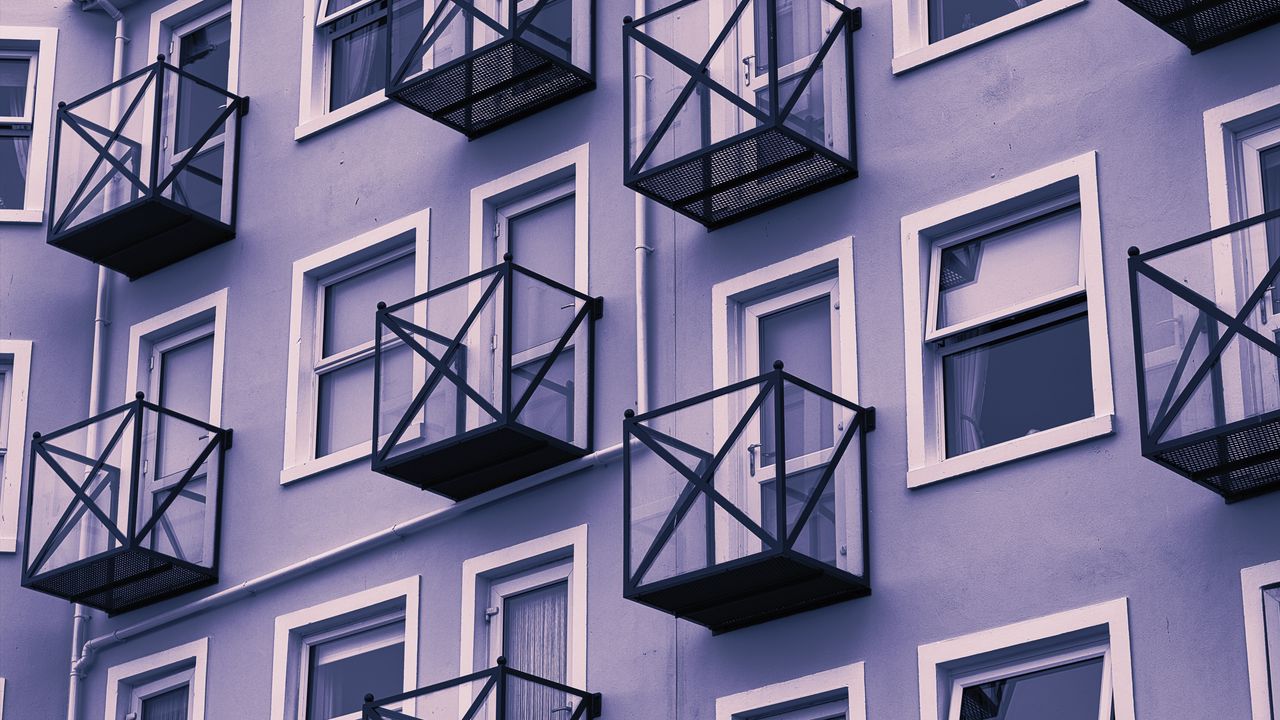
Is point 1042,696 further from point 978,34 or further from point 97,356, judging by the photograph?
point 97,356

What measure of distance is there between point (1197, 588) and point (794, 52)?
5.79 meters

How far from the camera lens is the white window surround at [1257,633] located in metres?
19.9

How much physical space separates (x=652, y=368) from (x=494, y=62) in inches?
125

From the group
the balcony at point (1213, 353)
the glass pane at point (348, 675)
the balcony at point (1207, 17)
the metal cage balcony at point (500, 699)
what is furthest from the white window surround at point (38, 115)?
the balcony at point (1213, 353)

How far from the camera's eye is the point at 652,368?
24.7 metres

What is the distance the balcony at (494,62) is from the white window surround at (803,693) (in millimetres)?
5998

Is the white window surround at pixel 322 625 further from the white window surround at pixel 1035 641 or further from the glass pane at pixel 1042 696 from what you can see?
the glass pane at pixel 1042 696

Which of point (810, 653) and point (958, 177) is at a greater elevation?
point (958, 177)

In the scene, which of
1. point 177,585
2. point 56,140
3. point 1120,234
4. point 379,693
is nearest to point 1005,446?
point 1120,234

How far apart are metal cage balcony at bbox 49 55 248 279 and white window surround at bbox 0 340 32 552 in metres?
1.23

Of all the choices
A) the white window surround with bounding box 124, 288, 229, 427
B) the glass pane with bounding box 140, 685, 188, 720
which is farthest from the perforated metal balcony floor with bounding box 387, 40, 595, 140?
the glass pane with bounding box 140, 685, 188, 720

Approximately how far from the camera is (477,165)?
88.3ft

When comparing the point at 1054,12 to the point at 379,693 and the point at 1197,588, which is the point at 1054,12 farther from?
Result: the point at 379,693

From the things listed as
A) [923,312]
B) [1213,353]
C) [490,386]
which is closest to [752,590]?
[923,312]
